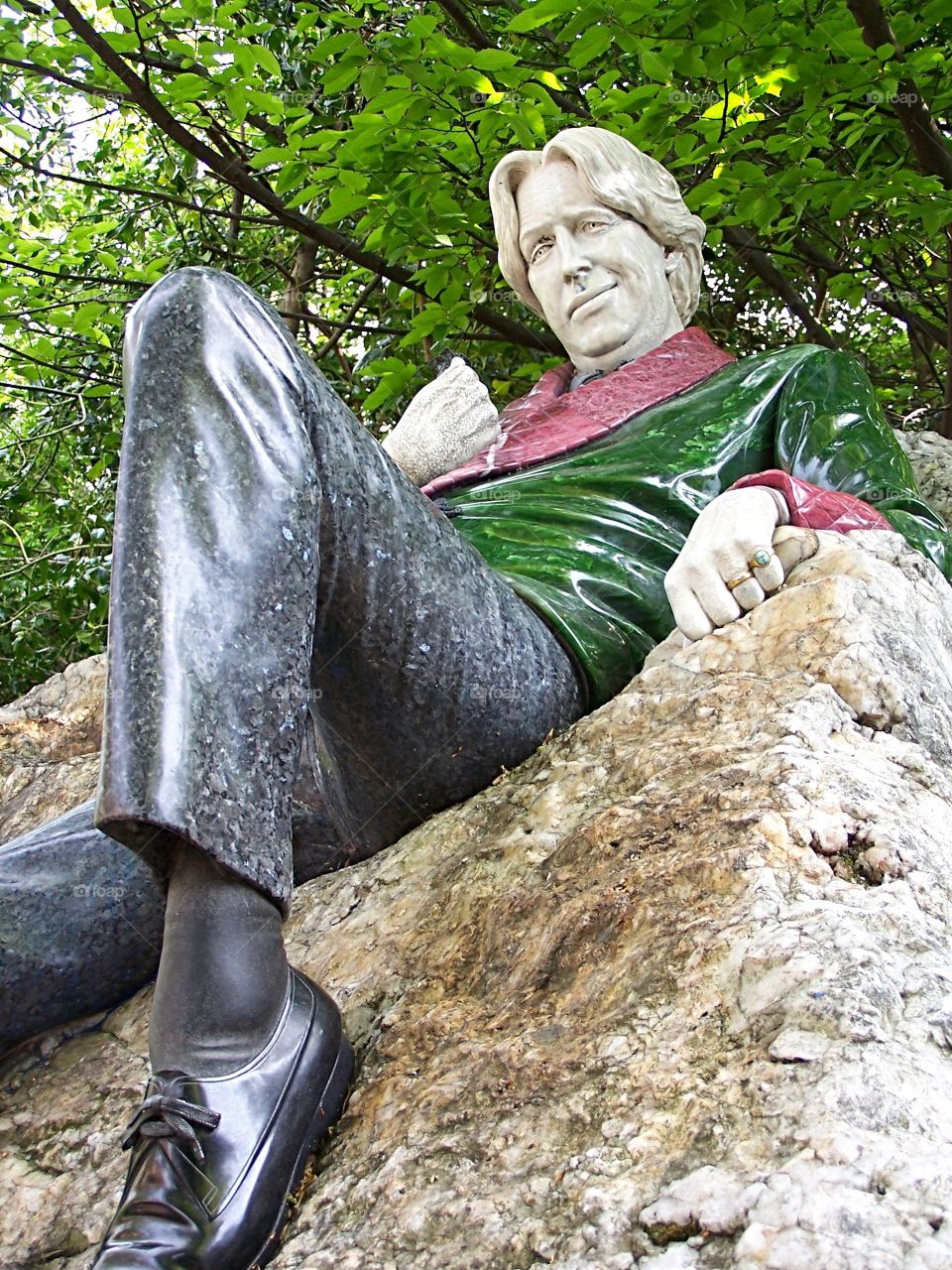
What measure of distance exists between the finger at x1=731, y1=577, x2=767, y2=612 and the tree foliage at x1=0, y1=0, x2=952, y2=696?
1.96m

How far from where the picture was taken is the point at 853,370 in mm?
→ 2652

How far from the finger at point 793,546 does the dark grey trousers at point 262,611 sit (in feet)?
1.32

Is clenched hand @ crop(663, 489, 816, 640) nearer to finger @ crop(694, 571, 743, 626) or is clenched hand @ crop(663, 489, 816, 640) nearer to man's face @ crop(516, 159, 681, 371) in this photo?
finger @ crop(694, 571, 743, 626)

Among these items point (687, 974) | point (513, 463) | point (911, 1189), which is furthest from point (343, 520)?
point (513, 463)

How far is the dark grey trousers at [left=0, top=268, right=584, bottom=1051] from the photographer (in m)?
1.35

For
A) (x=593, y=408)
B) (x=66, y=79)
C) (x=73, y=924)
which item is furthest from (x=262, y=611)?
(x=66, y=79)

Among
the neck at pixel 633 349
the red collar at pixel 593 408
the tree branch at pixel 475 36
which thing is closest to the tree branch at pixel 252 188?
the tree branch at pixel 475 36

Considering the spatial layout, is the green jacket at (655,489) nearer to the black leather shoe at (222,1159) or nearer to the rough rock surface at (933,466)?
the black leather shoe at (222,1159)

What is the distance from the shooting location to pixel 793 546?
2039 millimetres

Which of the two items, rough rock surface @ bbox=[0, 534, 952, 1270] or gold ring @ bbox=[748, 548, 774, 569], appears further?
gold ring @ bbox=[748, 548, 774, 569]

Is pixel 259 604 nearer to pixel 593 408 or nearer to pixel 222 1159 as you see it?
pixel 222 1159

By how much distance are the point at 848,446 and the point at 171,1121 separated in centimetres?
168

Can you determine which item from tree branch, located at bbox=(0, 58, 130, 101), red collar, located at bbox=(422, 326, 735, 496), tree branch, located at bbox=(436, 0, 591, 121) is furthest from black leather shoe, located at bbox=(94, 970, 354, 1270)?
tree branch, located at bbox=(0, 58, 130, 101)

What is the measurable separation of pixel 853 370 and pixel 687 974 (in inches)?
63.1
